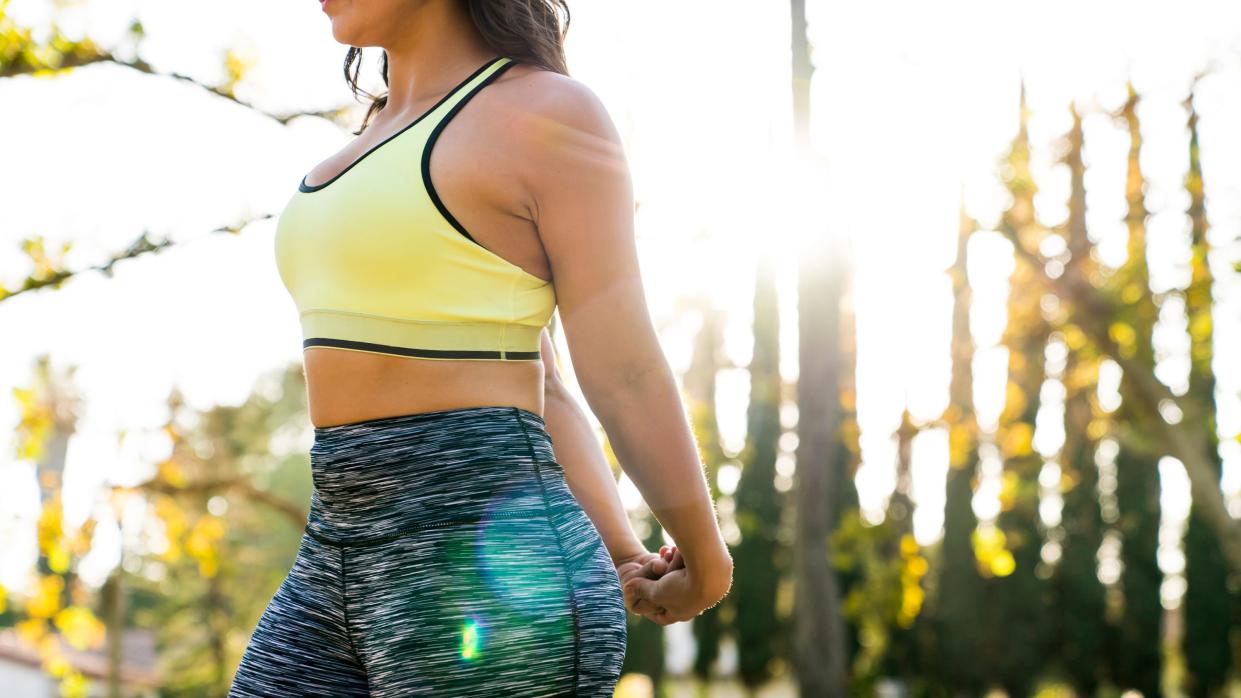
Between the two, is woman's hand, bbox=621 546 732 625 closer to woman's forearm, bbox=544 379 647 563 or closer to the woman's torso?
woman's forearm, bbox=544 379 647 563

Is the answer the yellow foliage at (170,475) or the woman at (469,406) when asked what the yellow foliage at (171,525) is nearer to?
the yellow foliage at (170,475)

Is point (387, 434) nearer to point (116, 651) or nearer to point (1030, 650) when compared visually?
point (116, 651)

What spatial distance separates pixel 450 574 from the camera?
3.84ft

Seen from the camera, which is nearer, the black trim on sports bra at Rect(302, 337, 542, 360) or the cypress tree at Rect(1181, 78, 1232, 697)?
the black trim on sports bra at Rect(302, 337, 542, 360)

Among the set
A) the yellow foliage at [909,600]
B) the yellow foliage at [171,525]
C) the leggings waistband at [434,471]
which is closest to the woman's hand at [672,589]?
the leggings waistband at [434,471]

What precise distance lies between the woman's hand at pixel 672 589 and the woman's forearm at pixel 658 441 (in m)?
0.10

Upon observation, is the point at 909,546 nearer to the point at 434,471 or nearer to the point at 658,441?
the point at 658,441

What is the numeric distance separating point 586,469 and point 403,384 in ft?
1.18

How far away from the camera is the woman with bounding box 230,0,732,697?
118 centimetres

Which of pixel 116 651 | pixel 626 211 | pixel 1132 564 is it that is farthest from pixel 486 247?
pixel 1132 564

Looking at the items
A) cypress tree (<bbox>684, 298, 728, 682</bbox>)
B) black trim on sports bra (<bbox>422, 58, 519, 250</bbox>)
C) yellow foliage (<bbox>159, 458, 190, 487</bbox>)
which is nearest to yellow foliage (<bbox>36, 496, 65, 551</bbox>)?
yellow foliage (<bbox>159, 458, 190, 487</bbox>)

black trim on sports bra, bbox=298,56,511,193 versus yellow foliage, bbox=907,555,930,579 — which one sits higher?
black trim on sports bra, bbox=298,56,511,193

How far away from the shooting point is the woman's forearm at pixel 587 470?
1.52 m

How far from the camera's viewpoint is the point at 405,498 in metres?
1.21
